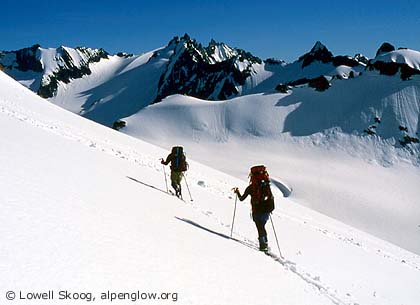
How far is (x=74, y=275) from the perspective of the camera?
15.4 ft

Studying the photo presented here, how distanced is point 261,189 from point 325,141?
210ft

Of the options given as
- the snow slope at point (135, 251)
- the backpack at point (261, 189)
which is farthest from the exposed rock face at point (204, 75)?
the backpack at point (261, 189)

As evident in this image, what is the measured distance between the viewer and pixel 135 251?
6074 millimetres

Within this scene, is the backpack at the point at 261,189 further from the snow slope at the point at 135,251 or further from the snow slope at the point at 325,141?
the snow slope at the point at 325,141

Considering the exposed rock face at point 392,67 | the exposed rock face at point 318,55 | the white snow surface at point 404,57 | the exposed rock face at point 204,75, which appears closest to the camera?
the exposed rock face at point 392,67

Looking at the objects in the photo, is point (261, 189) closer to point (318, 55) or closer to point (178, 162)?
point (178, 162)

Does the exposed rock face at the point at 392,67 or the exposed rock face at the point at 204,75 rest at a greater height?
the exposed rock face at the point at 204,75

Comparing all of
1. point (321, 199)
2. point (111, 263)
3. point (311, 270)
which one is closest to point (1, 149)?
point (111, 263)

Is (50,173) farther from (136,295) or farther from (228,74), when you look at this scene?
(228,74)

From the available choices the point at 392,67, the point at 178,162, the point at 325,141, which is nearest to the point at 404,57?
the point at 392,67

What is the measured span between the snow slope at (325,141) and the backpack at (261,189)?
30300mm

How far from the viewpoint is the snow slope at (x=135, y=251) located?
488 cm

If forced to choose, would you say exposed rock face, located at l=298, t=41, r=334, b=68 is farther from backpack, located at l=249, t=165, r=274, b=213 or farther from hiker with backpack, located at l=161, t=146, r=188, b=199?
backpack, located at l=249, t=165, r=274, b=213

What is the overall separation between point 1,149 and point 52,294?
7.29 m
